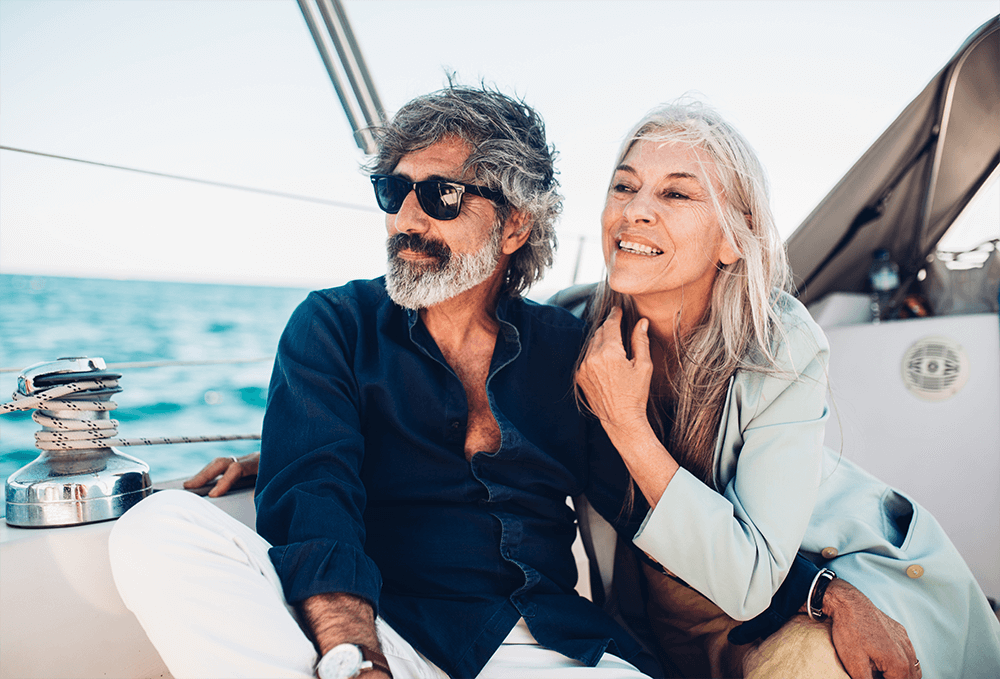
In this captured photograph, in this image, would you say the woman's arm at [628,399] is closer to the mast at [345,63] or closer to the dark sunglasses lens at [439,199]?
the dark sunglasses lens at [439,199]

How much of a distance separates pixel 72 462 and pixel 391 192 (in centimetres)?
102

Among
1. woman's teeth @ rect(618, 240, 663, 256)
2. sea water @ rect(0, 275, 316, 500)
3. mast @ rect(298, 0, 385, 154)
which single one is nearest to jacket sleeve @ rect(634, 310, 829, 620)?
woman's teeth @ rect(618, 240, 663, 256)

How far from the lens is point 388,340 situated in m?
1.75

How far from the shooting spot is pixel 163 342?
27156mm

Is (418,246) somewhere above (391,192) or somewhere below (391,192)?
below

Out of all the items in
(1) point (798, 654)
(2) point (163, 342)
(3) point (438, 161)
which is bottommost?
(2) point (163, 342)

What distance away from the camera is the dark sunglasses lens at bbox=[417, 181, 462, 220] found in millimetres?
1805

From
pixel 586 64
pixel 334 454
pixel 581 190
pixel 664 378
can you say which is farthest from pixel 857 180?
pixel 586 64

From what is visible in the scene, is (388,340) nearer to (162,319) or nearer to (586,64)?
(586,64)

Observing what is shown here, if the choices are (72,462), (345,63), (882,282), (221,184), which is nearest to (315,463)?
(72,462)

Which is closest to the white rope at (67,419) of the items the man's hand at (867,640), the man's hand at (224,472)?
the man's hand at (224,472)

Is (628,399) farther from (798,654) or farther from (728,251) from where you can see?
(798,654)

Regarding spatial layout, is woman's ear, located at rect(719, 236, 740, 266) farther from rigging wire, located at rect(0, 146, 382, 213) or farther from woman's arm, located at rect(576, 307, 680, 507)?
rigging wire, located at rect(0, 146, 382, 213)

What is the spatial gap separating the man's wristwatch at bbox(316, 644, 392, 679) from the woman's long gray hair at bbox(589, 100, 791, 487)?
3.22 feet
